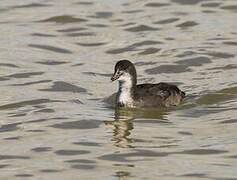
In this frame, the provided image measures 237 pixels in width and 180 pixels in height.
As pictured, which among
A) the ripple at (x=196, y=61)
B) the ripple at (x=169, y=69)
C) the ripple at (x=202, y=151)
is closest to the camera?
the ripple at (x=202, y=151)

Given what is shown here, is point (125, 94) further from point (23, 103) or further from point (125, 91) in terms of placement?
point (23, 103)

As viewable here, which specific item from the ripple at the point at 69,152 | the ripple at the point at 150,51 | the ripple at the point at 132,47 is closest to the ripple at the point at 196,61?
the ripple at the point at 150,51

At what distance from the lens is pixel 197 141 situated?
16641 millimetres

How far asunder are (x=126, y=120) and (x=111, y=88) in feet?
8.52

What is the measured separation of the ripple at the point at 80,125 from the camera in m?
17.8

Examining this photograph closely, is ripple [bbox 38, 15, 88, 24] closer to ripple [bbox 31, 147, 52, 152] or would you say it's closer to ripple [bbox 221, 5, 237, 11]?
ripple [bbox 221, 5, 237, 11]

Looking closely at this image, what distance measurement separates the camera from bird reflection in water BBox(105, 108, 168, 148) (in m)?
17.0

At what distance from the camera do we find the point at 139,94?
19578 millimetres

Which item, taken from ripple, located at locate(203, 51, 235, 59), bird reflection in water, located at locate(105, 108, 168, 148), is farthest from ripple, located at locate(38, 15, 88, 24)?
bird reflection in water, located at locate(105, 108, 168, 148)

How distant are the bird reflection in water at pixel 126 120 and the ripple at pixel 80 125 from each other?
283mm

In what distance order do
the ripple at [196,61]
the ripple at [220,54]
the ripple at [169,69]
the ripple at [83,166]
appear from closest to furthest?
the ripple at [83,166] < the ripple at [169,69] < the ripple at [196,61] < the ripple at [220,54]

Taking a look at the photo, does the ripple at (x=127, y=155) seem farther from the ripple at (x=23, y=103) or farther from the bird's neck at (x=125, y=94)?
the ripple at (x=23, y=103)

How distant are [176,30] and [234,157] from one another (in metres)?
10.4

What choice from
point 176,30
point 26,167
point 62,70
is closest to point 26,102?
point 62,70
